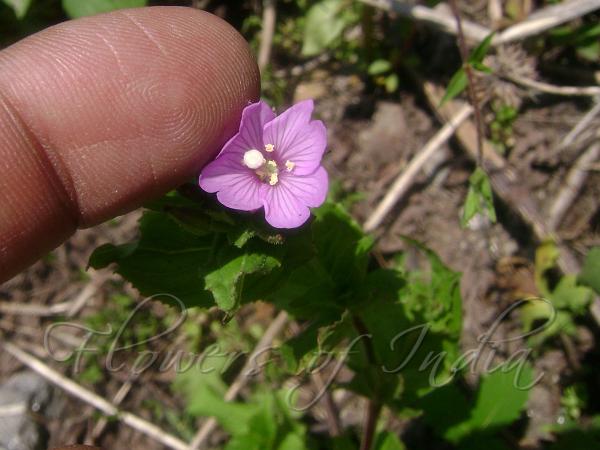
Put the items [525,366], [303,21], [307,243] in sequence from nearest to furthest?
[307,243] → [525,366] → [303,21]

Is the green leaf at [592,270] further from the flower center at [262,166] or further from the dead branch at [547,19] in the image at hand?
the flower center at [262,166]

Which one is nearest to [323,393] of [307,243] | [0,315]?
[307,243]

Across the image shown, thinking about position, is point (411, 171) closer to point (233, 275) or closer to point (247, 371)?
point (247, 371)

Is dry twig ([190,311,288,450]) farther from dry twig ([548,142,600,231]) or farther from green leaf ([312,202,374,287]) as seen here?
dry twig ([548,142,600,231])

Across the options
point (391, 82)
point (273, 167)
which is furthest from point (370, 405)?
point (391, 82)

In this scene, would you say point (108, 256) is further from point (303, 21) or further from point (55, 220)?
point (303, 21)

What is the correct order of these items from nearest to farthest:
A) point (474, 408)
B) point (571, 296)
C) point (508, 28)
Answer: point (474, 408)
point (571, 296)
point (508, 28)

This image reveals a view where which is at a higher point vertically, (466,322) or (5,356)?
(466,322)
